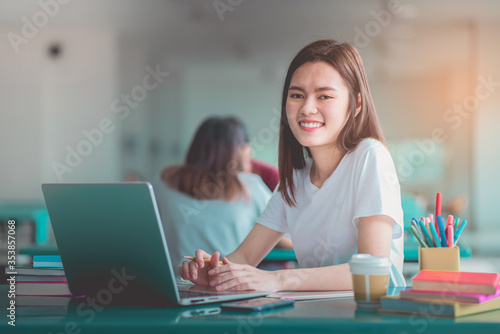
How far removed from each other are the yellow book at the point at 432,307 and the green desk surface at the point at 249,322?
0.05 ft

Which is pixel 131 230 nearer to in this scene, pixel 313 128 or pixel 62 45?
pixel 313 128

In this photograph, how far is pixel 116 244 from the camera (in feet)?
3.92

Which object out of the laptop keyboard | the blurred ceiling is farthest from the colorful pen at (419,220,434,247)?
the blurred ceiling

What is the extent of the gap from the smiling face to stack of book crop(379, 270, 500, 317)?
0.58m

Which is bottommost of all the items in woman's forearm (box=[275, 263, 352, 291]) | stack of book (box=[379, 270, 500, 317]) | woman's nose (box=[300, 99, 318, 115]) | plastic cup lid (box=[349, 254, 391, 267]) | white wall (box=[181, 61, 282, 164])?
woman's forearm (box=[275, 263, 352, 291])

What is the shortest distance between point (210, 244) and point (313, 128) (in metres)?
1.38

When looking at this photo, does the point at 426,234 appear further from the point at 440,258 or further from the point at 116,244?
the point at 116,244

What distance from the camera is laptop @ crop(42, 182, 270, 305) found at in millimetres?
1134

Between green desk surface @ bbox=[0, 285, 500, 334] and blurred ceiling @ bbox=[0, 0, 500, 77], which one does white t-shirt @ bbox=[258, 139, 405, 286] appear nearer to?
green desk surface @ bbox=[0, 285, 500, 334]

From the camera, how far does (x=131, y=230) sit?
116cm

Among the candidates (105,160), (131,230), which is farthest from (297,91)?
(105,160)

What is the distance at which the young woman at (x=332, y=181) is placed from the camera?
154 centimetres

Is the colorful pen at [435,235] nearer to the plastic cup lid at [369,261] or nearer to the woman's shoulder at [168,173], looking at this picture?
the plastic cup lid at [369,261]

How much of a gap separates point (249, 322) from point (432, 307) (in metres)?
0.32
